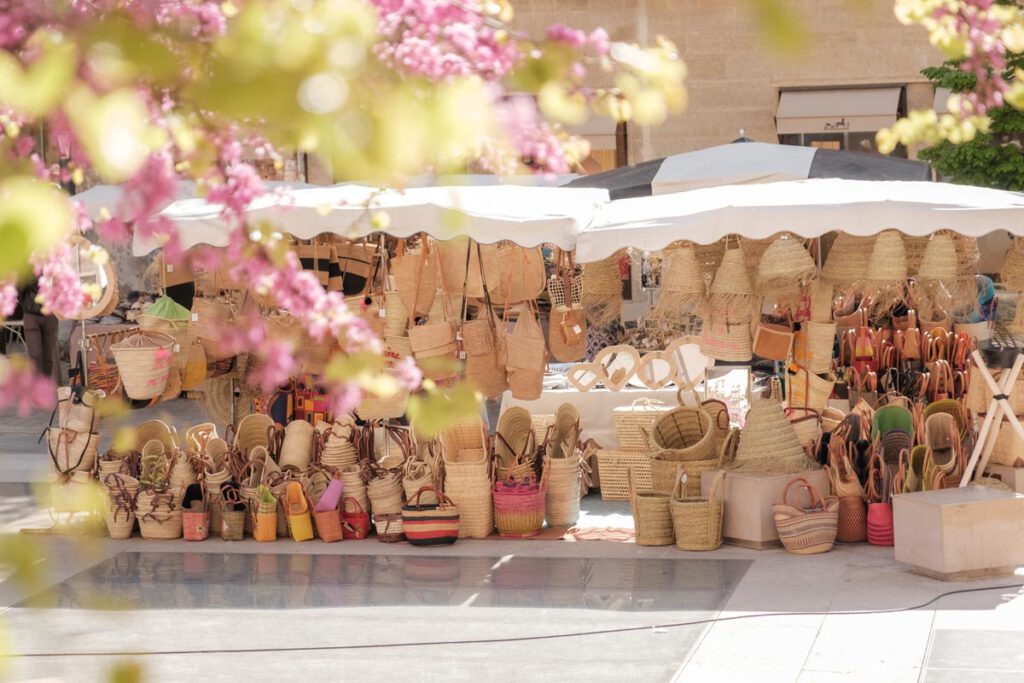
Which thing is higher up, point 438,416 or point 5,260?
point 5,260

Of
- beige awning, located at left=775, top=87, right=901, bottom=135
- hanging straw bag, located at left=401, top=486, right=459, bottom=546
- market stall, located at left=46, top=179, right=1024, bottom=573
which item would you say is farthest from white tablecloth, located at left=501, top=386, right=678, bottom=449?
beige awning, located at left=775, top=87, right=901, bottom=135

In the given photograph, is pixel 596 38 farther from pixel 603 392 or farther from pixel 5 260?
pixel 603 392

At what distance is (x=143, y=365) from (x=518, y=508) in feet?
9.09

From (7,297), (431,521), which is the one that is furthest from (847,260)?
(7,297)

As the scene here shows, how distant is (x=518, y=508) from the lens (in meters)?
7.99

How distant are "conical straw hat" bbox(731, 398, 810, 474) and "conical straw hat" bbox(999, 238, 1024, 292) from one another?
1.63m

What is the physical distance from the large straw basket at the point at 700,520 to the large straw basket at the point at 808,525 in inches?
12.4

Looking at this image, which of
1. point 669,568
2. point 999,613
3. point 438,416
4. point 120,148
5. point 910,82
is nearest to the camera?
point 120,148

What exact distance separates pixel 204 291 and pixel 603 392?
286cm

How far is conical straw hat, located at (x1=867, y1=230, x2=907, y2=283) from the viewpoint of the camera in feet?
24.9

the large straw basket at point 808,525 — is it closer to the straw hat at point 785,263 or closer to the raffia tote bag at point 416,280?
the straw hat at point 785,263

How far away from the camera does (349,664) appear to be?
18.3ft

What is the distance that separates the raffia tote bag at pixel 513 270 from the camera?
830 cm

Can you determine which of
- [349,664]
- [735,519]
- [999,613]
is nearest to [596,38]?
[349,664]
